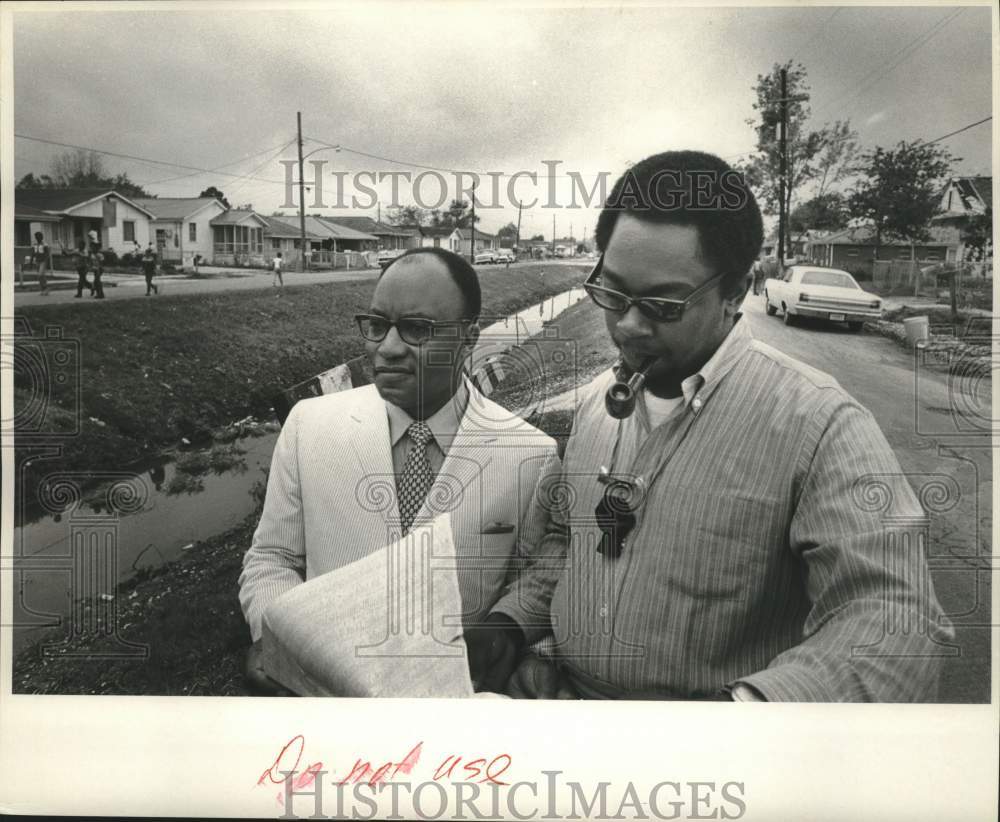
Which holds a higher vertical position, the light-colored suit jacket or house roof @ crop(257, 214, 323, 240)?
house roof @ crop(257, 214, 323, 240)

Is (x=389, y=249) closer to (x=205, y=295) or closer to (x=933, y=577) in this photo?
(x=205, y=295)

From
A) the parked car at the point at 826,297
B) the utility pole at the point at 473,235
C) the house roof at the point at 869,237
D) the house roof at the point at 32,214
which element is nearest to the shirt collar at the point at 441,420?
the utility pole at the point at 473,235

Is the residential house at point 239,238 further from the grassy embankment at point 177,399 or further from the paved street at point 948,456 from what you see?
the paved street at point 948,456

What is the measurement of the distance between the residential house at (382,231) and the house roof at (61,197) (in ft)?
2.45

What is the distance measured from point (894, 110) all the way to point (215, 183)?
2.37 metres

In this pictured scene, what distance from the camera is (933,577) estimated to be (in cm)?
262

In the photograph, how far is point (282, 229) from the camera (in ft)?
9.51

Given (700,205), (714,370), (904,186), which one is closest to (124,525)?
(714,370)

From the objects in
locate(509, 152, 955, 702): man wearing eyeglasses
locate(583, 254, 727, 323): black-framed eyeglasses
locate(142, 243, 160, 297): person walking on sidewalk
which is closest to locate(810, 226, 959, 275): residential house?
locate(509, 152, 955, 702): man wearing eyeglasses

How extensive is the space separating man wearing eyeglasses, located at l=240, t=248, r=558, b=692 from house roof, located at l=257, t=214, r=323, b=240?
0.50 metres

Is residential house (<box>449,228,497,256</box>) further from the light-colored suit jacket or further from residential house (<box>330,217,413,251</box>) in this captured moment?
the light-colored suit jacket

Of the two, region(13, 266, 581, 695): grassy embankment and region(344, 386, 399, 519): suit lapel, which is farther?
region(13, 266, 581, 695): grassy embankment

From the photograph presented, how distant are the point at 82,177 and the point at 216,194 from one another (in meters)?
0.47

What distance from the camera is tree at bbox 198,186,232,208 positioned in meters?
2.93
